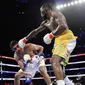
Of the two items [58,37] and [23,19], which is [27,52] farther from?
[23,19]

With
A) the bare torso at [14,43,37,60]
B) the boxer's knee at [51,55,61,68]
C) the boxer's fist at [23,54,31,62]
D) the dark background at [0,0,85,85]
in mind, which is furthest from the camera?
the dark background at [0,0,85,85]

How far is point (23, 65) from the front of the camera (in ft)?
11.3

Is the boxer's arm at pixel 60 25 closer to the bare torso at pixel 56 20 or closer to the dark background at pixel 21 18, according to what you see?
the bare torso at pixel 56 20

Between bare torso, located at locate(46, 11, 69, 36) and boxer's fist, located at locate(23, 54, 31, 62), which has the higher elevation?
bare torso, located at locate(46, 11, 69, 36)

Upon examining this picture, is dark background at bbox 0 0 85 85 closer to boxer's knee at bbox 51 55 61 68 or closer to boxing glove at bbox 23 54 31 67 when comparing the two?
boxing glove at bbox 23 54 31 67

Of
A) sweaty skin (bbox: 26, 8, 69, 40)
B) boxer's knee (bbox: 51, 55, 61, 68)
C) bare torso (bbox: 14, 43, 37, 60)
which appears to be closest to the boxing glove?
bare torso (bbox: 14, 43, 37, 60)

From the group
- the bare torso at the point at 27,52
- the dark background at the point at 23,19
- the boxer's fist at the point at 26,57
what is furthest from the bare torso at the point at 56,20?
the dark background at the point at 23,19

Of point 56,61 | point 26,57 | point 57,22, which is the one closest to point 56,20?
point 57,22

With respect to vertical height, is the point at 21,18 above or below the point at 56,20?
above

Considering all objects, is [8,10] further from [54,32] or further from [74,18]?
[54,32]

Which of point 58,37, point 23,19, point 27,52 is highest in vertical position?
point 23,19

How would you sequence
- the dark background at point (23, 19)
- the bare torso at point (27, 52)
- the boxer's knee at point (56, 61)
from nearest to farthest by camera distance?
the boxer's knee at point (56, 61) < the bare torso at point (27, 52) < the dark background at point (23, 19)

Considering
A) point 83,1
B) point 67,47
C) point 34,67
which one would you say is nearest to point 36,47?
point 34,67

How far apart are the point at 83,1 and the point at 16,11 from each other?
11.2ft
